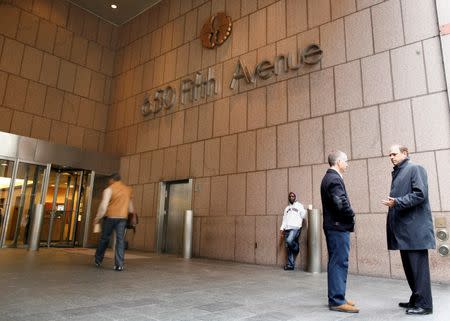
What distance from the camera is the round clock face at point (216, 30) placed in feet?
36.1

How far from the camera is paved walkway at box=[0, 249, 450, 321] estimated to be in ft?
10.9

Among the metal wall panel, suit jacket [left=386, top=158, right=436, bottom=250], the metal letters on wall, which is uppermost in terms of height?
the metal letters on wall

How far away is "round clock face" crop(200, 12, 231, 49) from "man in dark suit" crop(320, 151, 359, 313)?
836 centimetres

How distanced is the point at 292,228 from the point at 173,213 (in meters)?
4.98

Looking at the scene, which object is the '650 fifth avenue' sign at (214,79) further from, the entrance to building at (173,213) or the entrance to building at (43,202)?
the entrance to building at (43,202)

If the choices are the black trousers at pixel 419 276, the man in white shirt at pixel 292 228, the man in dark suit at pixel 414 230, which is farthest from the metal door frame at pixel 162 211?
the black trousers at pixel 419 276

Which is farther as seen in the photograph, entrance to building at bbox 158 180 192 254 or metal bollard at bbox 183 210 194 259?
entrance to building at bbox 158 180 192 254

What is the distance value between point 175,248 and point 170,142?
140 inches

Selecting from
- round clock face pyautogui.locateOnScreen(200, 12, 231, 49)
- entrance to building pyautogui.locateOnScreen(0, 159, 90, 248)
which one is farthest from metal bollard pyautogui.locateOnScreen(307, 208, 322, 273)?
entrance to building pyautogui.locateOnScreen(0, 159, 90, 248)

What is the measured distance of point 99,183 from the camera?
43.8 feet

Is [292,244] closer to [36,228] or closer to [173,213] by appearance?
[173,213]

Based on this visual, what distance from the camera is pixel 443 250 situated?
616cm

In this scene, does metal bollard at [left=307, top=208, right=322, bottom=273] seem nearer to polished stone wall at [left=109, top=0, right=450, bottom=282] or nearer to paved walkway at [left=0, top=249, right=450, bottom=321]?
polished stone wall at [left=109, top=0, right=450, bottom=282]

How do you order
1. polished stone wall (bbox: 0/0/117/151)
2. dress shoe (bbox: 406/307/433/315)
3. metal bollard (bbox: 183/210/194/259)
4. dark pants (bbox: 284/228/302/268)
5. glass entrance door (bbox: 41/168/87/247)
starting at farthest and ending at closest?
polished stone wall (bbox: 0/0/117/151) → glass entrance door (bbox: 41/168/87/247) → metal bollard (bbox: 183/210/194/259) → dark pants (bbox: 284/228/302/268) → dress shoe (bbox: 406/307/433/315)
